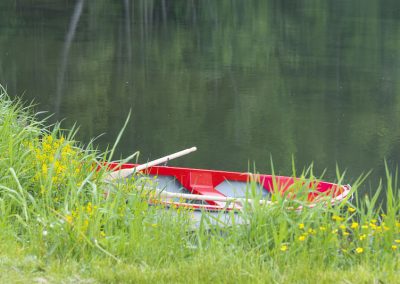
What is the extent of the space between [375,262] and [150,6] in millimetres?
41092

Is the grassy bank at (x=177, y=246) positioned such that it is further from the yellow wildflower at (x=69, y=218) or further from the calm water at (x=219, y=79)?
the calm water at (x=219, y=79)

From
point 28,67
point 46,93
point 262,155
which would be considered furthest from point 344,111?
point 28,67

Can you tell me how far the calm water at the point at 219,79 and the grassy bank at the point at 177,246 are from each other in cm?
913

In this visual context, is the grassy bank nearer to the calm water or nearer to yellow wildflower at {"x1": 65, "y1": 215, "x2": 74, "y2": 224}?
yellow wildflower at {"x1": 65, "y1": 215, "x2": 74, "y2": 224}

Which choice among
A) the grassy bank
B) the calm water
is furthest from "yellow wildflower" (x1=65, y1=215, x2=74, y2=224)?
the calm water

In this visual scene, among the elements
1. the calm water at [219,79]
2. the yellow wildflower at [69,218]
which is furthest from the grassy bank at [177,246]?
the calm water at [219,79]

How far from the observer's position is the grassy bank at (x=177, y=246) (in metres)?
4.71

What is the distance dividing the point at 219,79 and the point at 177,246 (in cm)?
2018

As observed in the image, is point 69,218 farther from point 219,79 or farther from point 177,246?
point 219,79

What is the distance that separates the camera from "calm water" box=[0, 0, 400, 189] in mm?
17094

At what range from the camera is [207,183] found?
10.7m

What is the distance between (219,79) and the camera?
2539 centimetres

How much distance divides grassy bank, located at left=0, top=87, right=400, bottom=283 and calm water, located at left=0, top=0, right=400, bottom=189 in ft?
30.0

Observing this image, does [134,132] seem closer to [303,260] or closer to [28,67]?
[28,67]
